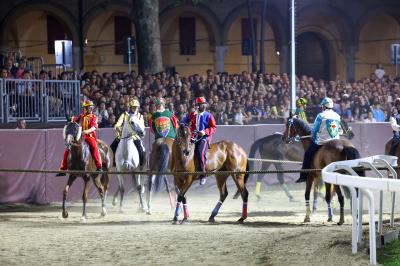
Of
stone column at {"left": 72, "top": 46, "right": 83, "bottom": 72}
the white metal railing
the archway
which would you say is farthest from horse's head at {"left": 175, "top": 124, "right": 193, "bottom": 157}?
the archway

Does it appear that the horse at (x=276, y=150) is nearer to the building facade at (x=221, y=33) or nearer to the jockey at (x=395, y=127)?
the jockey at (x=395, y=127)

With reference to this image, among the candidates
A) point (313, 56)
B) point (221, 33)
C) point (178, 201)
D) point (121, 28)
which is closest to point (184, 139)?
point (178, 201)

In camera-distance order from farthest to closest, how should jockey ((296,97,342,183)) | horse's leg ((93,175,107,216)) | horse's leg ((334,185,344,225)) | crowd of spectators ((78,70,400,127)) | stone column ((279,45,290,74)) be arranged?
stone column ((279,45,290,74)) < crowd of spectators ((78,70,400,127)) < horse's leg ((93,175,107,216)) < jockey ((296,97,342,183)) < horse's leg ((334,185,344,225))

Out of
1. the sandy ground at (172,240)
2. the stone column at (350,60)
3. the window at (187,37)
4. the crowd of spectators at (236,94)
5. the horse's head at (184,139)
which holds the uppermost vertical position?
the window at (187,37)

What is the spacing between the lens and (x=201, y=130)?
714 inches

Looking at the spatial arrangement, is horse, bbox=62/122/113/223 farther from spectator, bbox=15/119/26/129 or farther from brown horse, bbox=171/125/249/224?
spectator, bbox=15/119/26/129

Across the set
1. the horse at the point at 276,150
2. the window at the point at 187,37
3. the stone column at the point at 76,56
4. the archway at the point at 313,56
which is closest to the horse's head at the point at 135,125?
the horse at the point at 276,150

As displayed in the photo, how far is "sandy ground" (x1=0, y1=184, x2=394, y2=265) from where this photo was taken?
1246 cm

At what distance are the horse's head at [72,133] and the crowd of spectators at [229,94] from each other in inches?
190

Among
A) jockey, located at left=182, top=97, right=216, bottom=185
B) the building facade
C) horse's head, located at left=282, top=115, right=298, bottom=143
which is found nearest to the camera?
jockey, located at left=182, top=97, right=216, bottom=185

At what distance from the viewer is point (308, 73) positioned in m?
47.2

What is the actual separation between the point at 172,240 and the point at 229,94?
1537 cm

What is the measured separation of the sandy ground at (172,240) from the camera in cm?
1246

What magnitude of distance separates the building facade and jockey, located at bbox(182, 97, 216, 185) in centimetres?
2132
